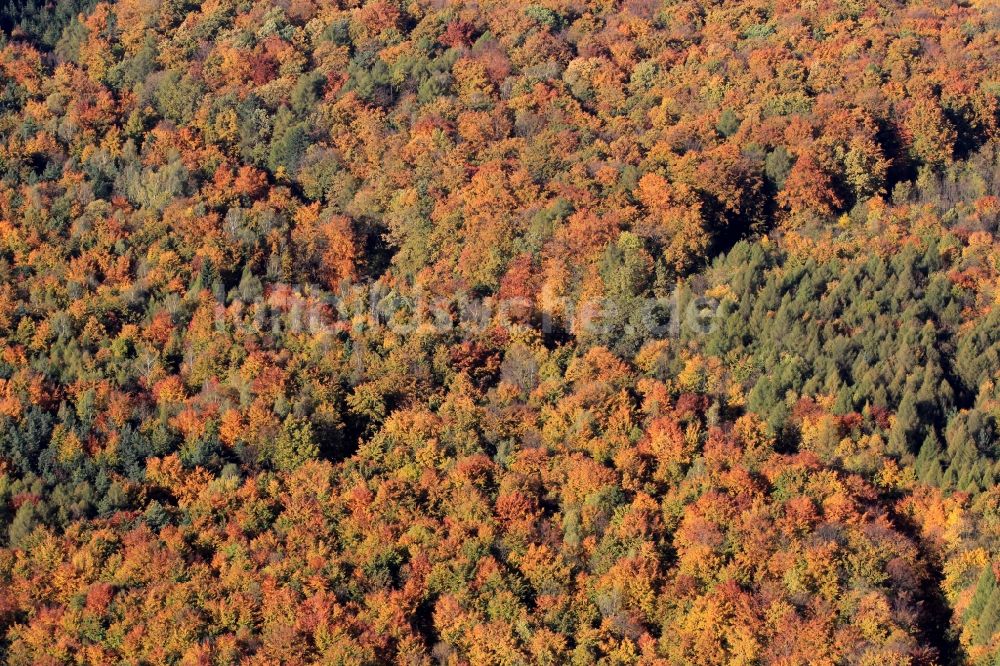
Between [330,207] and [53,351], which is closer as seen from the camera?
[53,351]

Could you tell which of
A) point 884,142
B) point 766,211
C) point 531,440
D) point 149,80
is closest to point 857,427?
point 531,440

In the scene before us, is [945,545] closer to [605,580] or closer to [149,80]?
[605,580]

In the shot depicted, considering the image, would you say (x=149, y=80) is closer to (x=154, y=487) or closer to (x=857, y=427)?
(x=154, y=487)

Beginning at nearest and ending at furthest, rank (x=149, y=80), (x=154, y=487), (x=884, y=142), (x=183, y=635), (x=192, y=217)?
1. (x=183, y=635)
2. (x=154, y=487)
3. (x=192, y=217)
4. (x=884, y=142)
5. (x=149, y=80)

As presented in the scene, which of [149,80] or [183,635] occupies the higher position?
[149,80]

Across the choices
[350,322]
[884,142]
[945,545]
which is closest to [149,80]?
[350,322]

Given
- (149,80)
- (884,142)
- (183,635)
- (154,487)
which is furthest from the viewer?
(149,80)
